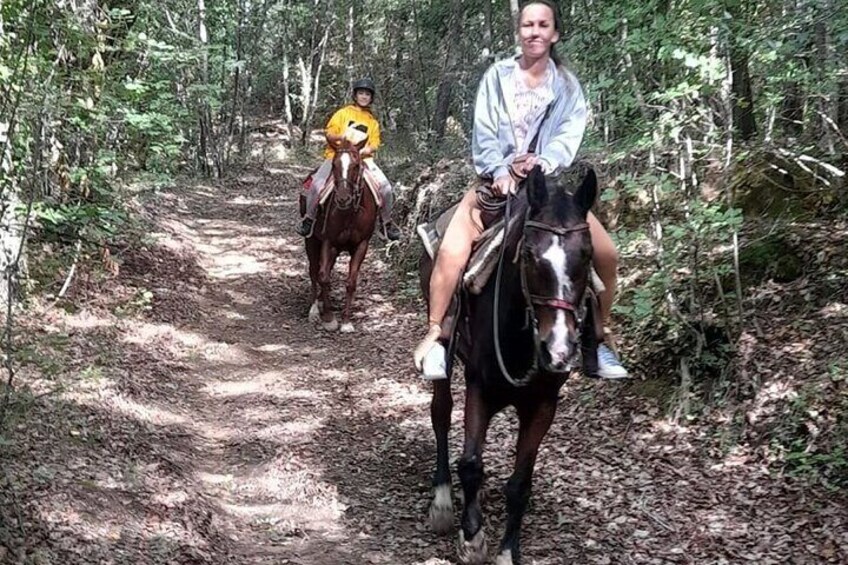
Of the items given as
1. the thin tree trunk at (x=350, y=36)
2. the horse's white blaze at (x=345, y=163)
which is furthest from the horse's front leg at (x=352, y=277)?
the thin tree trunk at (x=350, y=36)

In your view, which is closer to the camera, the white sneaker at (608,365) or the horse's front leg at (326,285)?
the white sneaker at (608,365)

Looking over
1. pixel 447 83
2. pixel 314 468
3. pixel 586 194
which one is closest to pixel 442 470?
pixel 314 468

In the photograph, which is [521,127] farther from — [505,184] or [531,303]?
[531,303]

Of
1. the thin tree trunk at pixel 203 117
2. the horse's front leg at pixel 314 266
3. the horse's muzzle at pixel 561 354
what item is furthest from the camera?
the thin tree trunk at pixel 203 117

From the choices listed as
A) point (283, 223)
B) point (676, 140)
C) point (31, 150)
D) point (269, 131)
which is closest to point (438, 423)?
point (676, 140)

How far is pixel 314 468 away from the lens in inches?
248

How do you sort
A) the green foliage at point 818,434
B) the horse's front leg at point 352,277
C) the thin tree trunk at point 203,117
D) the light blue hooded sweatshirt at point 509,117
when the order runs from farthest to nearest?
1. the thin tree trunk at point 203,117
2. the horse's front leg at point 352,277
3. the green foliage at point 818,434
4. the light blue hooded sweatshirt at point 509,117

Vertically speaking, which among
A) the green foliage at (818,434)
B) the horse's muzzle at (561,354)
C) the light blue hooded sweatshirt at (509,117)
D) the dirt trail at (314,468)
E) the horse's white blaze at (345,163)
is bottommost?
the dirt trail at (314,468)

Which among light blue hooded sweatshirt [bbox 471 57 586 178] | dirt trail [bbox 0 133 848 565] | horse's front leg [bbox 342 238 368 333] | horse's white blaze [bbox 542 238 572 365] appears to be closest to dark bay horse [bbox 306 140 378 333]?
horse's front leg [bbox 342 238 368 333]

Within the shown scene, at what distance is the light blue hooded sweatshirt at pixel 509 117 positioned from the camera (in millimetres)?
4805

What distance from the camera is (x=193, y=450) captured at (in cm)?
645

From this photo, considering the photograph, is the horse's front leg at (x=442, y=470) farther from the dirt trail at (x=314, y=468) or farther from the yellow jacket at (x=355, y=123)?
the yellow jacket at (x=355, y=123)

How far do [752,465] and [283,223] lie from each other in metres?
13.8

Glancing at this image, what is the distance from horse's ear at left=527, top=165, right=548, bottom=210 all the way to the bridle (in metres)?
0.09
